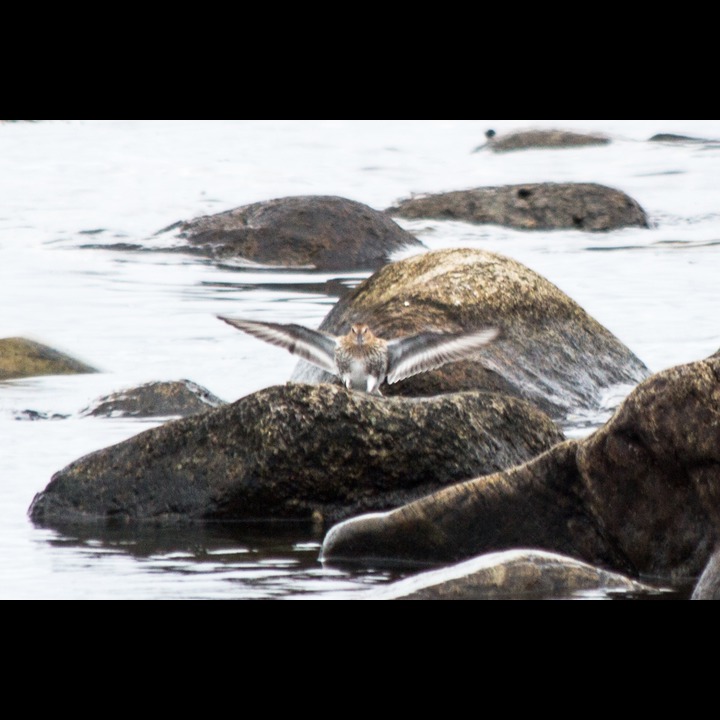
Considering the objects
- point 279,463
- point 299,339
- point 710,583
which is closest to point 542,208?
point 299,339

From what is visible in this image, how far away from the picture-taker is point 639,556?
579 centimetres

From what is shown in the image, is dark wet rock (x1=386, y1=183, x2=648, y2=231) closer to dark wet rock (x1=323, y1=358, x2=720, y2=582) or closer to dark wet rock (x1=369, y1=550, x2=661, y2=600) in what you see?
dark wet rock (x1=323, y1=358, x2=720, y2=582)

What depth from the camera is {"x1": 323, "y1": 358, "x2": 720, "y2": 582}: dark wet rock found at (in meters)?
5.59

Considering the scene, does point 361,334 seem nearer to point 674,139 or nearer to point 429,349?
point 429,349

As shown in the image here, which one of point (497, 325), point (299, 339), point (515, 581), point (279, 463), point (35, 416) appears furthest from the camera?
point (35, 416)

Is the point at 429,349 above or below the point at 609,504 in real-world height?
above

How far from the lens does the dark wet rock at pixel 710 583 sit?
4797mm

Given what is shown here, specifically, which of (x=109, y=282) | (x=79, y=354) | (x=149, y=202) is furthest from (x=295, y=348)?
(x=149, y=202)

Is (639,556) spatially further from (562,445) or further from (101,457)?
(101,457)

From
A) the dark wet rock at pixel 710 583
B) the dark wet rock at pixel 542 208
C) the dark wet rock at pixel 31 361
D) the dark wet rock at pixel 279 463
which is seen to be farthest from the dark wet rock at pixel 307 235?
the dark wet rock at pixel 710 583

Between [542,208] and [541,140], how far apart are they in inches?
314

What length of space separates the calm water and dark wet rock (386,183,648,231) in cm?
36

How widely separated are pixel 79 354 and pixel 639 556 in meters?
6.33

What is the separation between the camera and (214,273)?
15.9 metres
